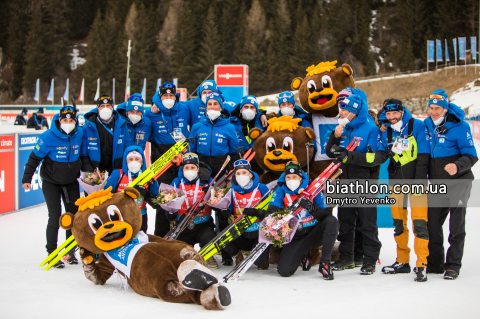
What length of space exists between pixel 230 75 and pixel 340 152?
762cm

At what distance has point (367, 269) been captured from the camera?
13.3 ft

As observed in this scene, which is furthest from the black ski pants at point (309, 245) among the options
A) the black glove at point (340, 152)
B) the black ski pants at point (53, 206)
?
the black ski pants at point (53, 206)

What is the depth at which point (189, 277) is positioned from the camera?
9.91ft

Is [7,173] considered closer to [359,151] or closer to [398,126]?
[359,151]

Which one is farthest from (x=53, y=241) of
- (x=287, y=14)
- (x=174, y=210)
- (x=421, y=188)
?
(x=287, y=14)

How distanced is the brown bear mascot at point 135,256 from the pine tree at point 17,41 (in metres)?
52.8

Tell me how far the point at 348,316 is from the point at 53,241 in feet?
9.58

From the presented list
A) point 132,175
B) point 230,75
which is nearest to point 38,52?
point 230,75

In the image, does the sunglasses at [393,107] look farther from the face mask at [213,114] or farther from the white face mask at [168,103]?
the white face mask at [168,103]

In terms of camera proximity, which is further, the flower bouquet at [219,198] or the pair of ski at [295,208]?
the flower bouquet at [219,198]

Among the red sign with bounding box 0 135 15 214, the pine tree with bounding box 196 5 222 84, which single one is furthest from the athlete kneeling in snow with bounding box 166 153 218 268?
the pine tree with bounding box 196 5 222 84

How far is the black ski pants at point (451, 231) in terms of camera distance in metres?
3.83

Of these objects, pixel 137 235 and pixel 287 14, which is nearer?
pixel 137 235

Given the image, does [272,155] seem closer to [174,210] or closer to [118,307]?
[174,210]
